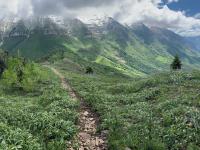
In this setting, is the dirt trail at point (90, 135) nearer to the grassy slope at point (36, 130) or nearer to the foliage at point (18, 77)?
the grassy slope at point (36, 130)

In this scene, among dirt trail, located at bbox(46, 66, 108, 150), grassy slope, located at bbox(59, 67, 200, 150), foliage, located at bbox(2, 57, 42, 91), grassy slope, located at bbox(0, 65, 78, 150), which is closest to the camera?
grassy slope, located at bbox(0, 65, 78, 150)

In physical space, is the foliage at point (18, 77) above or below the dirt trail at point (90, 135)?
above

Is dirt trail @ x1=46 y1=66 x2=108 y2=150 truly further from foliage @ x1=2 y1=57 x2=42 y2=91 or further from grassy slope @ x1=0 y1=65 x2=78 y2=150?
foliage @ x1=2 y1=57 x2=42 y2=91

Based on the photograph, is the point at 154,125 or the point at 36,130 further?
the point at 154,125

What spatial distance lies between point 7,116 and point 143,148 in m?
12.3

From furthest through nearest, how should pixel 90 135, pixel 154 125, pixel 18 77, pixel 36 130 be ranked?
pixel 18 77, pixel 154 125, pixel 90 135, pixel 36 130

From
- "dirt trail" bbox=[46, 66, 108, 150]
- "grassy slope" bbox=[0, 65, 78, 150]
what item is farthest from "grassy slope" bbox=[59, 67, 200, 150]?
"grassy slope" bbox=[0, 65, 78, 150]

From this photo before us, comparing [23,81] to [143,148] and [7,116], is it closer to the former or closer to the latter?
[7,116]

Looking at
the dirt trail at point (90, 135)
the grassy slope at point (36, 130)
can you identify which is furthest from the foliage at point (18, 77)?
the dirt trail at point (90, 135)

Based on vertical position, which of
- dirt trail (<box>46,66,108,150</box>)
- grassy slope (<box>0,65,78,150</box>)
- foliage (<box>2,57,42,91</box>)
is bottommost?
dirt trail (<box>46,66,108,150</box>)

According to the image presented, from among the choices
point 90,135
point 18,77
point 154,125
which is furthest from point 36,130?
point 18,77

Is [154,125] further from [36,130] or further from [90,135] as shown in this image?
[36,130]

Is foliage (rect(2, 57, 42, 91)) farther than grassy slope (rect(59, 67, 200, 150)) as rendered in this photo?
Yes

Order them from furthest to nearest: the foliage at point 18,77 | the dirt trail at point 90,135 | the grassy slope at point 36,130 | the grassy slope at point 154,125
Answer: the foliage at point 18,77 < the dirt trail at point 90,135 < the grassy slope at point 154,125 < the grassy slope at point 36,130
